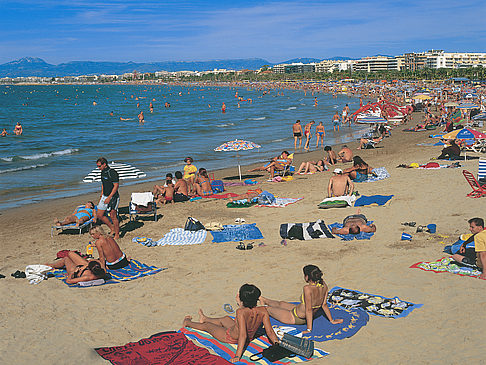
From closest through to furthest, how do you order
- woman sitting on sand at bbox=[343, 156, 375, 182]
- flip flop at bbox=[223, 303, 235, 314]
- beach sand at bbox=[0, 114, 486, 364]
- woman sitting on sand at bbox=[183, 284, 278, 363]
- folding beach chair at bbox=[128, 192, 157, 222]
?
woman sitting on sand at bbox=[183, 284, 278, 363], beach sand at bbox=[0, 114, 486, 364], flip flop at bbox=[223, 303, 235, 314], folding beach chair at bbox=[128, 192, 157, 222], woman sitting on sand at bbox=[343, 156, 375, 182]

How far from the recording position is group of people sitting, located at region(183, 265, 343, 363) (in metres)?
4.85

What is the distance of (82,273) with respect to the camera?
23.8ft

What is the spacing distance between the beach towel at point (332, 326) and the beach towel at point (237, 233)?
3609 millimetres

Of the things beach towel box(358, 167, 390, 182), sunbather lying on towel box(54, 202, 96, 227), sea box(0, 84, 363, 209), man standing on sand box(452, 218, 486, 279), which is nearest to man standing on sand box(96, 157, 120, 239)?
sunbather lying on towel box(54, 202, 96, 227)

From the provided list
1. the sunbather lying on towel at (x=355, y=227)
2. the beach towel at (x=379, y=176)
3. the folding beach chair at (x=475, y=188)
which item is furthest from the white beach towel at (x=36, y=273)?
the beach towel at (x=379, y=176)

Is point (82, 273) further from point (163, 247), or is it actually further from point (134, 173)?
point (134, 173)

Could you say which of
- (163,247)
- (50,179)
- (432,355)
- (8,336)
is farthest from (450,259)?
(50,179)

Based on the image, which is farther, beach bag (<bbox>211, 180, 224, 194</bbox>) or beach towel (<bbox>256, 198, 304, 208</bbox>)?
beach bag (<bbox>211, 180, 224, 194</bbox>)

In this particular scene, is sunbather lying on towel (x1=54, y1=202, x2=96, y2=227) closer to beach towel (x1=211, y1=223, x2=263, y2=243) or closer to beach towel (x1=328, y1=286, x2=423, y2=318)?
beach towel (x1=211, y1=223, x2=263, y2=243)

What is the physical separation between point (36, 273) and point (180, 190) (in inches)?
227

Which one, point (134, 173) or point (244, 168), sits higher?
point (134, 173)

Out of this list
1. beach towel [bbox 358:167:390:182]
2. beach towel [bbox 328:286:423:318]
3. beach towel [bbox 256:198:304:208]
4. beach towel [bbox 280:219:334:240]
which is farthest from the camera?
beach towel [bbox 358:167:390:182]

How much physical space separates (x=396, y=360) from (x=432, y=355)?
1.12 feet

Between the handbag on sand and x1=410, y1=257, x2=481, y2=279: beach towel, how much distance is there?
2737 millimetres
